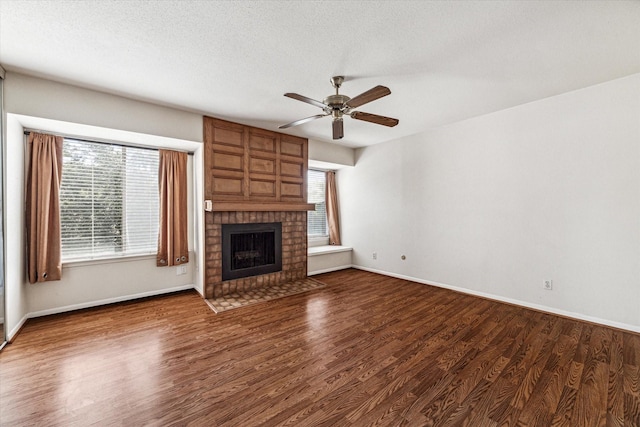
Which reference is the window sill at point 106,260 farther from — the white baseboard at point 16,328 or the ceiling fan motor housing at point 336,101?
the ceiling fan motor housing at point 336,101

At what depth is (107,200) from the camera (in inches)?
142

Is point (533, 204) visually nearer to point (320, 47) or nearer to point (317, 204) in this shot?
point (320, 47)

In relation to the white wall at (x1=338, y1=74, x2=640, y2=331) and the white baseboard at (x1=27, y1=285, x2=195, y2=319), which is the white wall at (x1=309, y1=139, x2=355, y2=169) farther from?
the white baseboard at (x1=27, y1=285, x2=195, y2=319)

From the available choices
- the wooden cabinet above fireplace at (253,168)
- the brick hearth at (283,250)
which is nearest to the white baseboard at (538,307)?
the brick hearth at (283,250)

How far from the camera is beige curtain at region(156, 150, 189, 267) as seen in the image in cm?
390

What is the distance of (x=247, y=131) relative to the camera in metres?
4.20

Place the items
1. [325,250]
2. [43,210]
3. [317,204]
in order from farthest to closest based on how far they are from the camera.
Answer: [317,204] → [325,250] → [43,210]

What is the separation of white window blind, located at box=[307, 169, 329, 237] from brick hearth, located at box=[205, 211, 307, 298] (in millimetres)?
1022

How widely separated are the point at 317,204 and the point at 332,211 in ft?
1.29

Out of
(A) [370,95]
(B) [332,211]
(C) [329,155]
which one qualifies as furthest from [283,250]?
(A) [370,95]

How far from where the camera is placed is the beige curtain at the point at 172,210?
3896 millimetres

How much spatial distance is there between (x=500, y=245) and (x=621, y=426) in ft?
7.96

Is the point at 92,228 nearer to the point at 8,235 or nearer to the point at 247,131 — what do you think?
the point at 8,235

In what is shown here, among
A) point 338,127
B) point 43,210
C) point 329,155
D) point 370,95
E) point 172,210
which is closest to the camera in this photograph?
point 370,95
